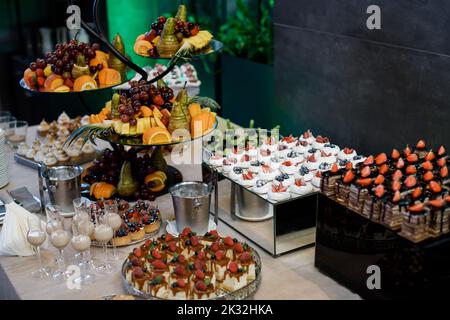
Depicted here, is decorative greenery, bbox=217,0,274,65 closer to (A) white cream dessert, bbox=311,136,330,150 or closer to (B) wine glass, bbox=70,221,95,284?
(A) white cream dessert, bbox=311,136,330,150

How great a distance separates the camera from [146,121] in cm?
293

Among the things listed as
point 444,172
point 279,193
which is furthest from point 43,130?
point 444,172

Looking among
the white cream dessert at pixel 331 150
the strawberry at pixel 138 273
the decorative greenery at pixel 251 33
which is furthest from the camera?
the decorative greenery at pixel 251 33

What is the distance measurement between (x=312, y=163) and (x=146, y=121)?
0.79m

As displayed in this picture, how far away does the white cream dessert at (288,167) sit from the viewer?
281cm

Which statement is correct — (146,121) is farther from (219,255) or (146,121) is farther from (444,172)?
(444,172)

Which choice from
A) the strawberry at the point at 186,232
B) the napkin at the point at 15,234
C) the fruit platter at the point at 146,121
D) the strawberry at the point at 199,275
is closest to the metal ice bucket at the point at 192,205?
the strawberry at the point at 186,232

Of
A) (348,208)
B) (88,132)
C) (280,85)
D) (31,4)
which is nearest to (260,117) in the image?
(280,85)

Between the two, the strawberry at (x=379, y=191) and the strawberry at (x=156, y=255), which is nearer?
the strawberry at (x=379, y=191)

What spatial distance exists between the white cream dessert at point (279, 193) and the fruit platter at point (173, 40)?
87 centimetres

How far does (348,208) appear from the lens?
232 cm

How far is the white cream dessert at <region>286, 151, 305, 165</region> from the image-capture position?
9.57 ft

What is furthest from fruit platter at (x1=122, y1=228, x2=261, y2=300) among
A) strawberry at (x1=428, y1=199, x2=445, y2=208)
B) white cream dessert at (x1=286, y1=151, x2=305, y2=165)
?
strawberry at (x1=428, y1=199, x2=445, y2=208)

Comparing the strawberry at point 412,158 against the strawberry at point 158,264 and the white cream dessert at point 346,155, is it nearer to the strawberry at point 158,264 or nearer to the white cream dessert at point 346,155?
the white cream dessert at point 346,155
